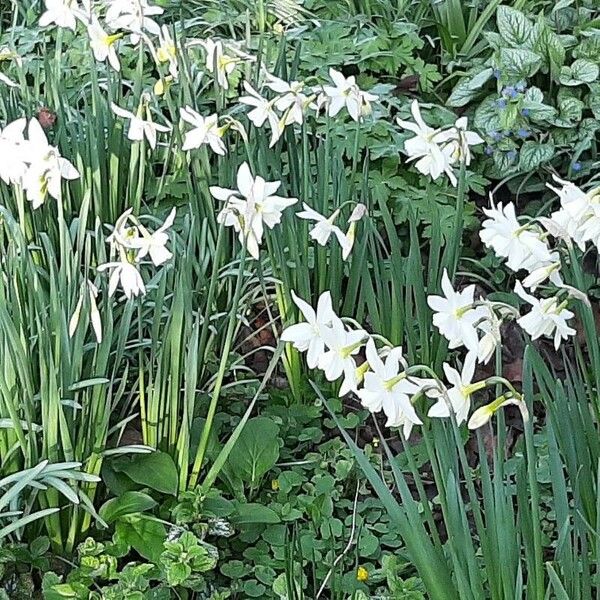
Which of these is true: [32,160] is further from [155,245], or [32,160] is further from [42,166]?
[155,245]

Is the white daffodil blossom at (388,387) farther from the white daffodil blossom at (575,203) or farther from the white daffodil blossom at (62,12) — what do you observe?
the white daffodil blossom at (62,12)

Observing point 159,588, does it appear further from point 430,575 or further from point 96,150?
point 96,150

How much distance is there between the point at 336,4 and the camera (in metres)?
3.31

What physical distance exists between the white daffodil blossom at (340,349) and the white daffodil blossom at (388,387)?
1.9 inches

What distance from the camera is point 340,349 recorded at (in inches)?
47.1

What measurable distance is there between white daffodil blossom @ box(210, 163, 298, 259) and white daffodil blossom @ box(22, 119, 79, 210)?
25 centimetres

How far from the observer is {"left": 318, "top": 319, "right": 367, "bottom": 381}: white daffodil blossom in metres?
1.19

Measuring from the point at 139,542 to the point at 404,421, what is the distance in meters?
0.64

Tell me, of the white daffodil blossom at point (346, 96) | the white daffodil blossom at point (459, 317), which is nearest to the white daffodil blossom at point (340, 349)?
the white daffodil blossom at point (459, 317)

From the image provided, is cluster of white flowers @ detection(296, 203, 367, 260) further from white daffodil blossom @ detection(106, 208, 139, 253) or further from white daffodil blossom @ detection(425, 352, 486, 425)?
white daffodil blossom @ detection(425, 352, 486, 425)

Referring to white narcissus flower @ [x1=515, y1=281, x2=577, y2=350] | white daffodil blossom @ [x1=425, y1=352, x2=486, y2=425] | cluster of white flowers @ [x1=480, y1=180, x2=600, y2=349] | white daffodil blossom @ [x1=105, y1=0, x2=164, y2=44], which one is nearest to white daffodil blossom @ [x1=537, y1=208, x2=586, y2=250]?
cluster of white flowers @ [x1=480, y1=180, x2=600, y2=349]

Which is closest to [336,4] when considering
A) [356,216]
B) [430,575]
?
[356,216]

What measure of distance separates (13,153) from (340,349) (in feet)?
2.27

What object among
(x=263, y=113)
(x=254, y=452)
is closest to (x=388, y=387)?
(x=254, y=452)
